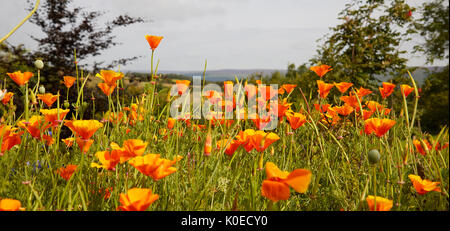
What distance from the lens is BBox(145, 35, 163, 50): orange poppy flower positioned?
5.11ft

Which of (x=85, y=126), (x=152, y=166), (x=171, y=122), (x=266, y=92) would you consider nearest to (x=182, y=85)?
(x=171, y=122)

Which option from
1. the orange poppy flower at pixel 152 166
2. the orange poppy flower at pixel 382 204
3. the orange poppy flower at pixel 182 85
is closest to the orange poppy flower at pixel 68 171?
the orange poppy flower at pixel 152 166

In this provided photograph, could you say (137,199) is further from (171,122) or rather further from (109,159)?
(171,122)

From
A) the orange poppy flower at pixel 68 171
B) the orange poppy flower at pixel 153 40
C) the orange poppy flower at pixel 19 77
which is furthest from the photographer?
the orange poppy flower at pixel 19 77

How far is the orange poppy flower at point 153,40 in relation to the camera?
156 cm

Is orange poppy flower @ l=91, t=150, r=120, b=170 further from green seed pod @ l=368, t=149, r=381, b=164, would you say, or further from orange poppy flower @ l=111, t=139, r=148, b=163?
green seed pod @ l=368, t=149, r=381, b=164

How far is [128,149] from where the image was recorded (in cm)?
104

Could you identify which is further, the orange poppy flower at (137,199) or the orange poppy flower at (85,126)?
the orange poppy flower at (85,126)

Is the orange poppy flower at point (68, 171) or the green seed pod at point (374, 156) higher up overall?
the green seed pod at point (374, 156)

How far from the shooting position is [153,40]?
158cm

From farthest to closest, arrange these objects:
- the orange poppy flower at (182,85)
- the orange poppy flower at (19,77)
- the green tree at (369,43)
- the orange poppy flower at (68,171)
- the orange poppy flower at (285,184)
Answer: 1. the green tree at (369,43)
2. the orange poppy flower at (182,85)
3. the orange poppy flower at (19,77)
4. the orange poppy flower at (68,171)
5. the orange poppy flower at (285,184)

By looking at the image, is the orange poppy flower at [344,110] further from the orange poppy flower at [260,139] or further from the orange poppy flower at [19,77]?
the orange poppy flower at [19,77]

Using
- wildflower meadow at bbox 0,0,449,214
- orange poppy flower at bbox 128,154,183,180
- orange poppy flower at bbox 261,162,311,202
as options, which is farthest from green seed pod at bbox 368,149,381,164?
orange poppy flower at bbox 128,154,183,180
